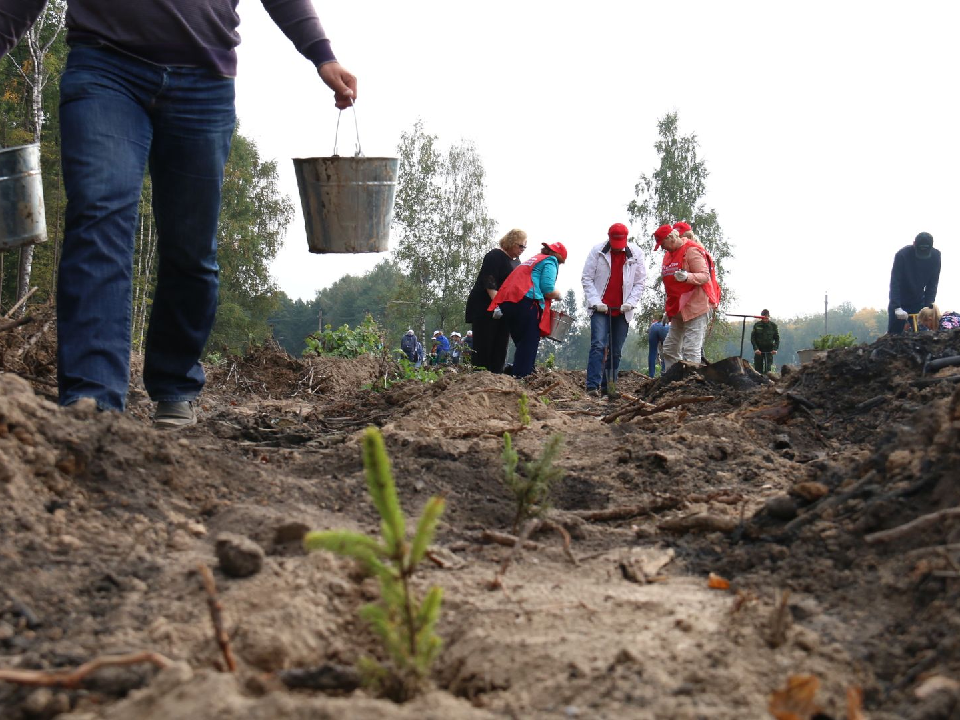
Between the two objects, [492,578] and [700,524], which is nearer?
[492,578]

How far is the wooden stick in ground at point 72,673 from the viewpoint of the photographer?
1289mm

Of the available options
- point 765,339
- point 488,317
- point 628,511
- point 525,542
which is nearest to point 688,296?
point 488,317

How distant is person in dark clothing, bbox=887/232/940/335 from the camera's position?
39.0 ft

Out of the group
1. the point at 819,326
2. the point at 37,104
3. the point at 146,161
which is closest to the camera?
the point at 146,161

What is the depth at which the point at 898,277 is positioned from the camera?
1191 centimetres

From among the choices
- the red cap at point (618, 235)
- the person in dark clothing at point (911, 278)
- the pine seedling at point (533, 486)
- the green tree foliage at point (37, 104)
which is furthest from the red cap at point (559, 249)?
the green tree foliage at point (37, 104)

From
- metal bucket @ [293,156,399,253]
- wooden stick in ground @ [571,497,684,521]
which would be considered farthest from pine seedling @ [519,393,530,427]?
wooden stick in ground @ [571,497,684,521]

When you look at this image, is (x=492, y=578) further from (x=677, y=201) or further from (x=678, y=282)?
(x=677, y=201)

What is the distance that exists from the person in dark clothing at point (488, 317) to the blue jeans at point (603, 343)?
93cm

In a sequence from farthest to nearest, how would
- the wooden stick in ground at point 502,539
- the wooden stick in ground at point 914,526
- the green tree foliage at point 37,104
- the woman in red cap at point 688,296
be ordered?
1. the green tree foliage at point 37,104
2. the woman in red cap at point 688,296
3. the wooden stick in ground at point 502,539
4. the wooden stick in ground at point 914,526

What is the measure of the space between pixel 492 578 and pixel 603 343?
7.24 meters

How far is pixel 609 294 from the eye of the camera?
9180 mm

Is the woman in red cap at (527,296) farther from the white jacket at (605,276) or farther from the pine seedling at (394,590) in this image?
the pine seedling at (394,590)

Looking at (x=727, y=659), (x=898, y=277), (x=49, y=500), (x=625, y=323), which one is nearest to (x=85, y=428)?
(x=49, y=500)
